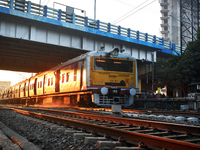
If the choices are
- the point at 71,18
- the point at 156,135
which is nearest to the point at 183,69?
the point at 71,18

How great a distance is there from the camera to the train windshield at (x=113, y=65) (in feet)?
40.2

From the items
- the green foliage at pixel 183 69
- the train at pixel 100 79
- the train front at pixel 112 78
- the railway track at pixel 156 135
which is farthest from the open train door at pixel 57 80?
the green foliage at pixel 183 69

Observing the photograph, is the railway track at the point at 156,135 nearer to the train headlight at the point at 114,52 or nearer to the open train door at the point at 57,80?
the train headlight at the point at 114,52

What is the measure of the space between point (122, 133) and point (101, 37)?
1952cm

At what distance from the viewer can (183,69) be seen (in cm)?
2391

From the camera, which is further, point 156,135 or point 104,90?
point 104,90

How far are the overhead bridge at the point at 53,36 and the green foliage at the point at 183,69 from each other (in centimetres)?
219

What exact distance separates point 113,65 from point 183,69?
13.8 m

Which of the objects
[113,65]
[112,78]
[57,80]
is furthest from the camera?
[57,80]

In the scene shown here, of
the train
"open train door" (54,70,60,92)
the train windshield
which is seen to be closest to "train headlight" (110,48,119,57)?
Result: the train

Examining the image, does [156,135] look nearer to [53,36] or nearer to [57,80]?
[57,80]

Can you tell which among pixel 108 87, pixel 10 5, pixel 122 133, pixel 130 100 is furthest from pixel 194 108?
pixel 10 5

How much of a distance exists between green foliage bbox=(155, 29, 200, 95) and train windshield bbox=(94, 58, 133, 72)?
1214cm

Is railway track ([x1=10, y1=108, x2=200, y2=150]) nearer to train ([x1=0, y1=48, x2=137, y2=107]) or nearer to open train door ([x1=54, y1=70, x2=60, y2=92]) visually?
train ([x1=0, y1=48, x2=137, y2=107])
